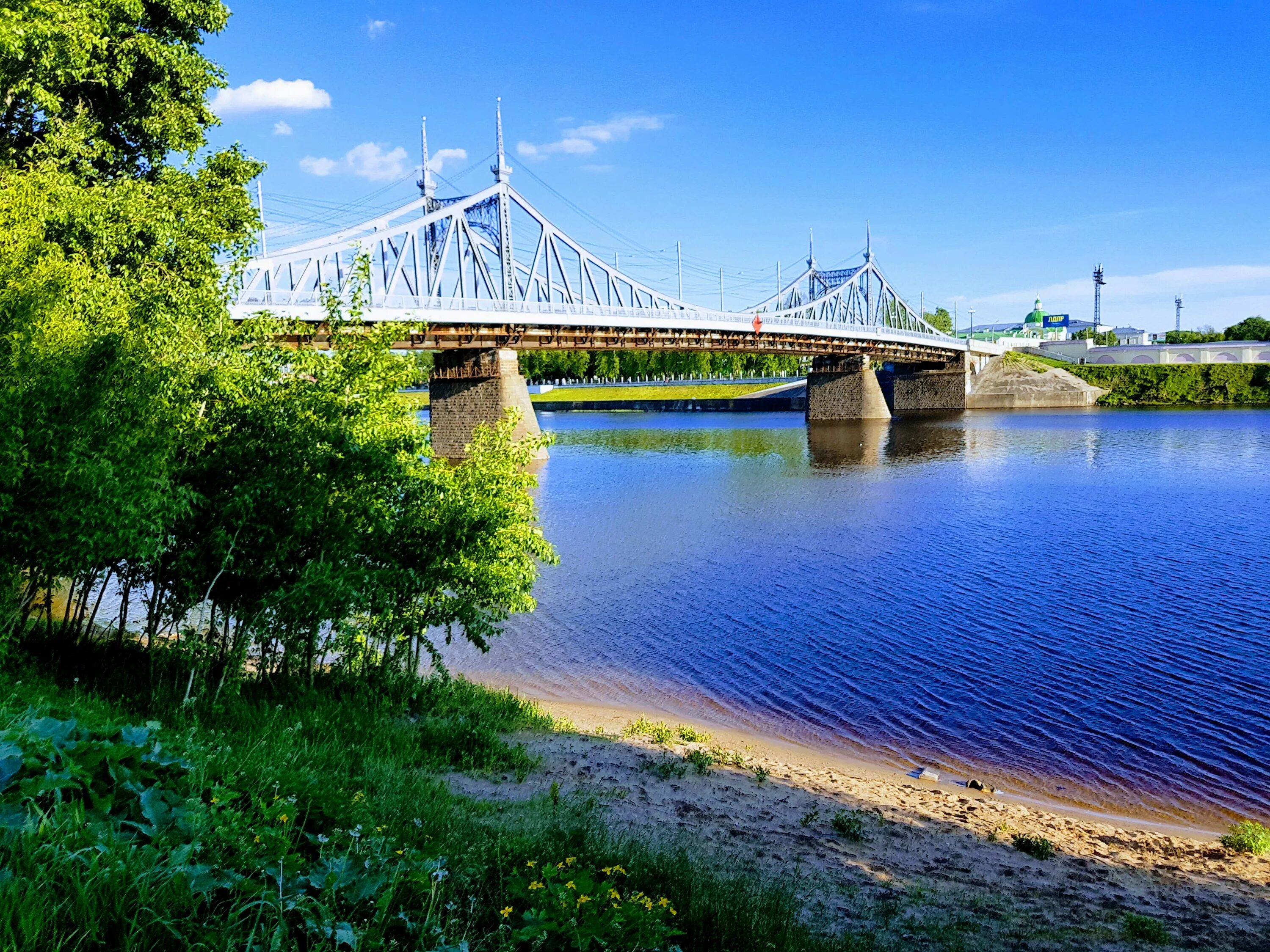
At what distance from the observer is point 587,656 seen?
634 inches

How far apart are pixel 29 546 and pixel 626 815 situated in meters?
5.63

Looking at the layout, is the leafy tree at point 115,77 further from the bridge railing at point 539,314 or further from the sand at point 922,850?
the sand at point 922,850

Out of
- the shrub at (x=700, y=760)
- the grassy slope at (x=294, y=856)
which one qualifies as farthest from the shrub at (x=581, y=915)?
the shrub at (x=700, y=760)

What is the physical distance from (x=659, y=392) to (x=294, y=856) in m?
113

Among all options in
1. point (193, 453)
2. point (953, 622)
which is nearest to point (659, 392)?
point (953, 622)

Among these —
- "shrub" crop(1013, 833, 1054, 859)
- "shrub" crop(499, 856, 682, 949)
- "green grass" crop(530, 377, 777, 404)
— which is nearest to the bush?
"green grass" crop(530, 377, 777, 404)

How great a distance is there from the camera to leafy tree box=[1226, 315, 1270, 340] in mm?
110875

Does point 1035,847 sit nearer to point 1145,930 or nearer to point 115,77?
point 1145,930

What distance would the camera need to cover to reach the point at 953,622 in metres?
17.6

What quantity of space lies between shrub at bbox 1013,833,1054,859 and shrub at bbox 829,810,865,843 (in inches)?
58.1

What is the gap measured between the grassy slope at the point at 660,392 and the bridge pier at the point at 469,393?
60.6m

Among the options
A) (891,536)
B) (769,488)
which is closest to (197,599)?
(891,536)

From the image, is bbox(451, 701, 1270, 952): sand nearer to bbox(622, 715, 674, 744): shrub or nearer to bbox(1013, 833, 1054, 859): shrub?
bbox(1013, 833, 1054, 859): shrub

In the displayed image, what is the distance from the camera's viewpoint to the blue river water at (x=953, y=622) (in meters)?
11.8
